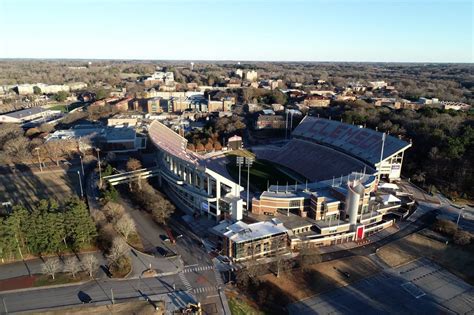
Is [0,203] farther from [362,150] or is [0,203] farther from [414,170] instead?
[414,170]

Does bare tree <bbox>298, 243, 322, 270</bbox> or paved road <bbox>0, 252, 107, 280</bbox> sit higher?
bare tree <bbox>298, 243, 322, 270</bbox>

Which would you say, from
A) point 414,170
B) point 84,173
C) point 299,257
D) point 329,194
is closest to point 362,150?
point 414,170

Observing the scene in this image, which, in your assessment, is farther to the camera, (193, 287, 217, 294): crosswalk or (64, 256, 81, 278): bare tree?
(64, 256, 81, 278): bare tree

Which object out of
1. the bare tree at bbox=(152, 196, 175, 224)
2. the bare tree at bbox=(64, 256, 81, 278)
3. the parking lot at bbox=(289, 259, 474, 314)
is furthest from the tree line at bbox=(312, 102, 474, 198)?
the bare tree at bbox=(64, 256, 81, 278)

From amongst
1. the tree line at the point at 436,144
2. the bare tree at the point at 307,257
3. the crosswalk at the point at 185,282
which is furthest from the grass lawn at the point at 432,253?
the crosswalk at the point at 185,282

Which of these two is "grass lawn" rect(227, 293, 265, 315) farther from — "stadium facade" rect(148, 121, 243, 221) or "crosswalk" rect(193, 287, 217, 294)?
"stadium facade" rect(148, 121, 243, 221)
